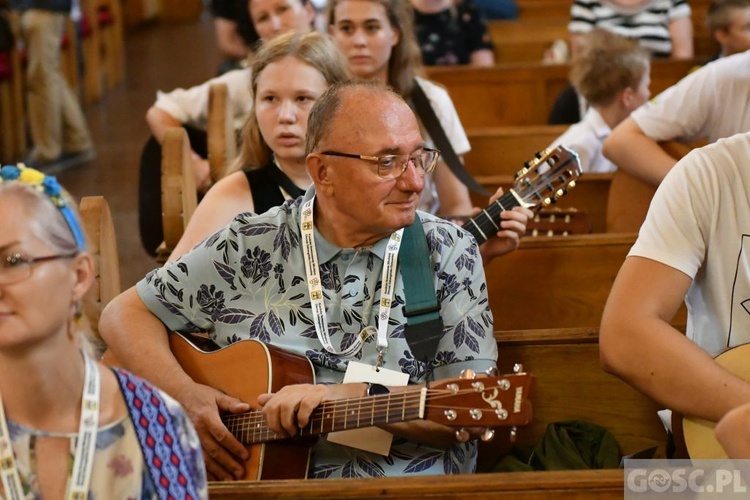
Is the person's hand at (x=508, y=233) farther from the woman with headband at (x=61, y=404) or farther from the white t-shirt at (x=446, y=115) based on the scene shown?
the woman with headband at (x=61, y=404)

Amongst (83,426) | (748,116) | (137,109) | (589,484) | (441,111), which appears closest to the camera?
(83,426)

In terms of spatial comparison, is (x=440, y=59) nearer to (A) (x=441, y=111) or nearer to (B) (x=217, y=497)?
(A) (x=441, y=111)

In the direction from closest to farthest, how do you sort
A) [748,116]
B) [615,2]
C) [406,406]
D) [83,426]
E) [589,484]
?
[83,426]
[589,484]
[406,406]
[748,116]
[615,2]

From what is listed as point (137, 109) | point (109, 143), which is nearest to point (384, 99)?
point (109, 143)

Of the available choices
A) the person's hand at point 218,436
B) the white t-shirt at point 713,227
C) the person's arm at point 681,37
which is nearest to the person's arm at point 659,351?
the white t-shirt at point 713,227

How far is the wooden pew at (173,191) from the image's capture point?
3.58 m

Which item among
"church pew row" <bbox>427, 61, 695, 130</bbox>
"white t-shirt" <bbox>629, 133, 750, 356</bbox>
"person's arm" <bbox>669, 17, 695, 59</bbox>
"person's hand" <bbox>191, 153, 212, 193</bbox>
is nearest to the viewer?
"white t-shirt" <bbox>629, 133, 750, 356</bbox>

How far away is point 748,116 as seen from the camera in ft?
10.8

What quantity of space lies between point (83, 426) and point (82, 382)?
0.22 ft

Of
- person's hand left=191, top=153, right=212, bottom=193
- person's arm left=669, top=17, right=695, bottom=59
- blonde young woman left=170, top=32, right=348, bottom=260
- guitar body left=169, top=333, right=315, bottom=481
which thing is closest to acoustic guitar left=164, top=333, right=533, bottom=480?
guitar body left=169, top=333, right=315, bottom=481

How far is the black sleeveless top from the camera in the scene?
308 cm

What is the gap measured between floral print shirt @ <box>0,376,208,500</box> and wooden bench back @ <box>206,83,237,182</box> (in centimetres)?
241

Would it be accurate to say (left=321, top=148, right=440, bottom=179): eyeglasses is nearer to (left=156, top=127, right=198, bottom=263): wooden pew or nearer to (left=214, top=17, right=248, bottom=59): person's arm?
(left=156, top=127, right=198, bottom=263): wooden pew

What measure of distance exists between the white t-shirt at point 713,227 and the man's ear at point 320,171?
63cm
